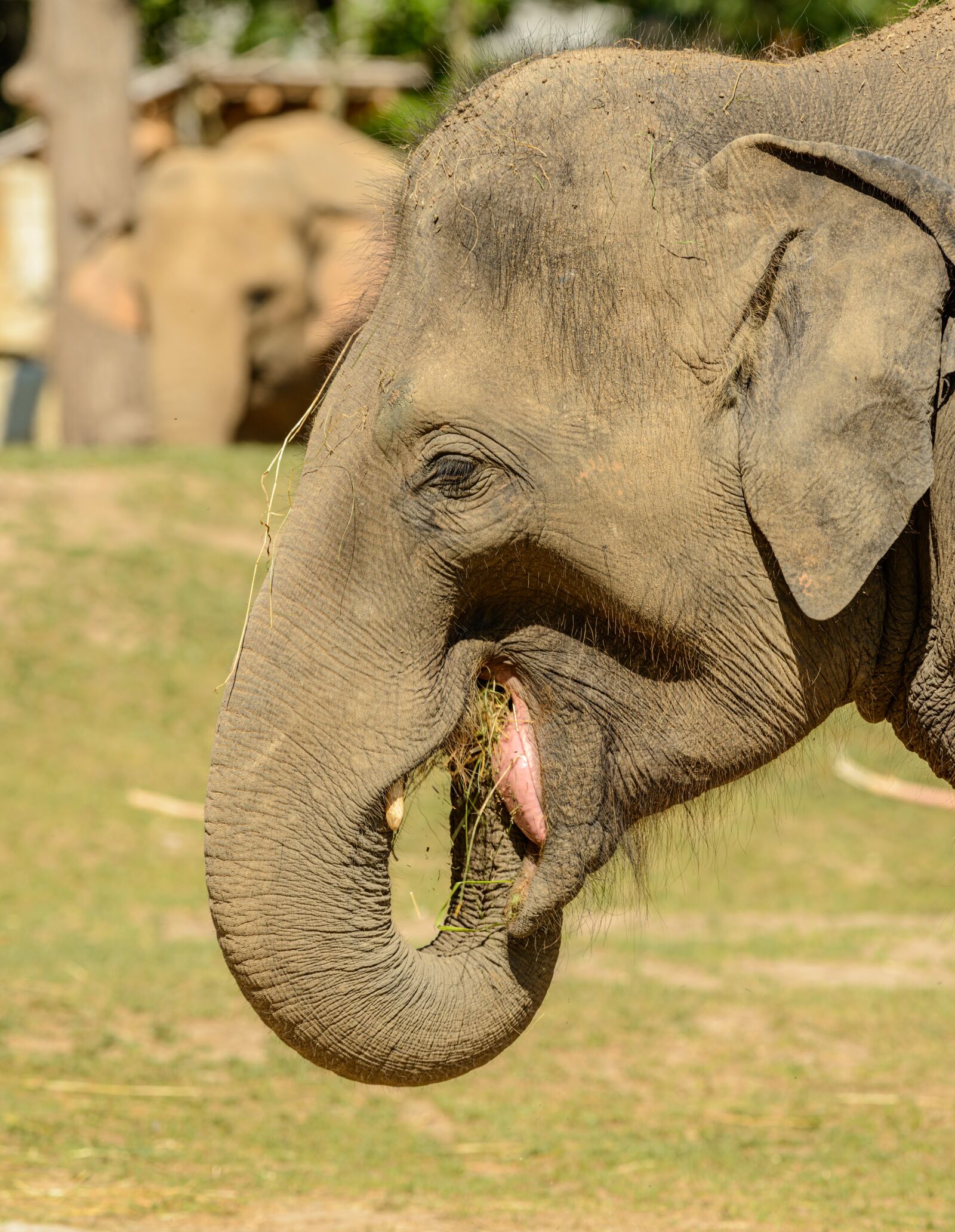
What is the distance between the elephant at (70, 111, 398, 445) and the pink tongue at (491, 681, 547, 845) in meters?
10.3

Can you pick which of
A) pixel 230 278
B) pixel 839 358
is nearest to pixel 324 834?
pixel 839 358

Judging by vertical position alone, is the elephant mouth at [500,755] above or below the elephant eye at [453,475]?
below

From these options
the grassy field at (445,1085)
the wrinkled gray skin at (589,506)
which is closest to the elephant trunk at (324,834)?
the wrinkled gray skin at (589,506)

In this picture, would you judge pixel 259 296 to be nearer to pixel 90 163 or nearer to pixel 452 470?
pixel 90 163

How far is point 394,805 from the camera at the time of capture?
8.14 ft

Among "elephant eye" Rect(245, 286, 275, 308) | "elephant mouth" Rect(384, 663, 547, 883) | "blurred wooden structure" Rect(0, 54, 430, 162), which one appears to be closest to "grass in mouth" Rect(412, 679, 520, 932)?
"elephant mouth" Rect(384, 663, 547, 883)

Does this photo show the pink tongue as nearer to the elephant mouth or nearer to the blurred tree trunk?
the elephant mouth

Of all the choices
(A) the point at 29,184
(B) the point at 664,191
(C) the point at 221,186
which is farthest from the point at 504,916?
(A) the point at 29,184

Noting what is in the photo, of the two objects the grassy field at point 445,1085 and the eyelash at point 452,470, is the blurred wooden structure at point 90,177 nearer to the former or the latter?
the grassy field at point 445,1085

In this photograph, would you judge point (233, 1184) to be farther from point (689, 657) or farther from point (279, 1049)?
point (689, 657)

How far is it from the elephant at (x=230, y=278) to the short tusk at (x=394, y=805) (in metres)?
10.5

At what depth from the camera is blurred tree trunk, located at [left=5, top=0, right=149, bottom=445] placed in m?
13.1

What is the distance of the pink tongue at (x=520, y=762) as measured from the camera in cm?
261

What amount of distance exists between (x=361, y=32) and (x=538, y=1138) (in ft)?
69.7
